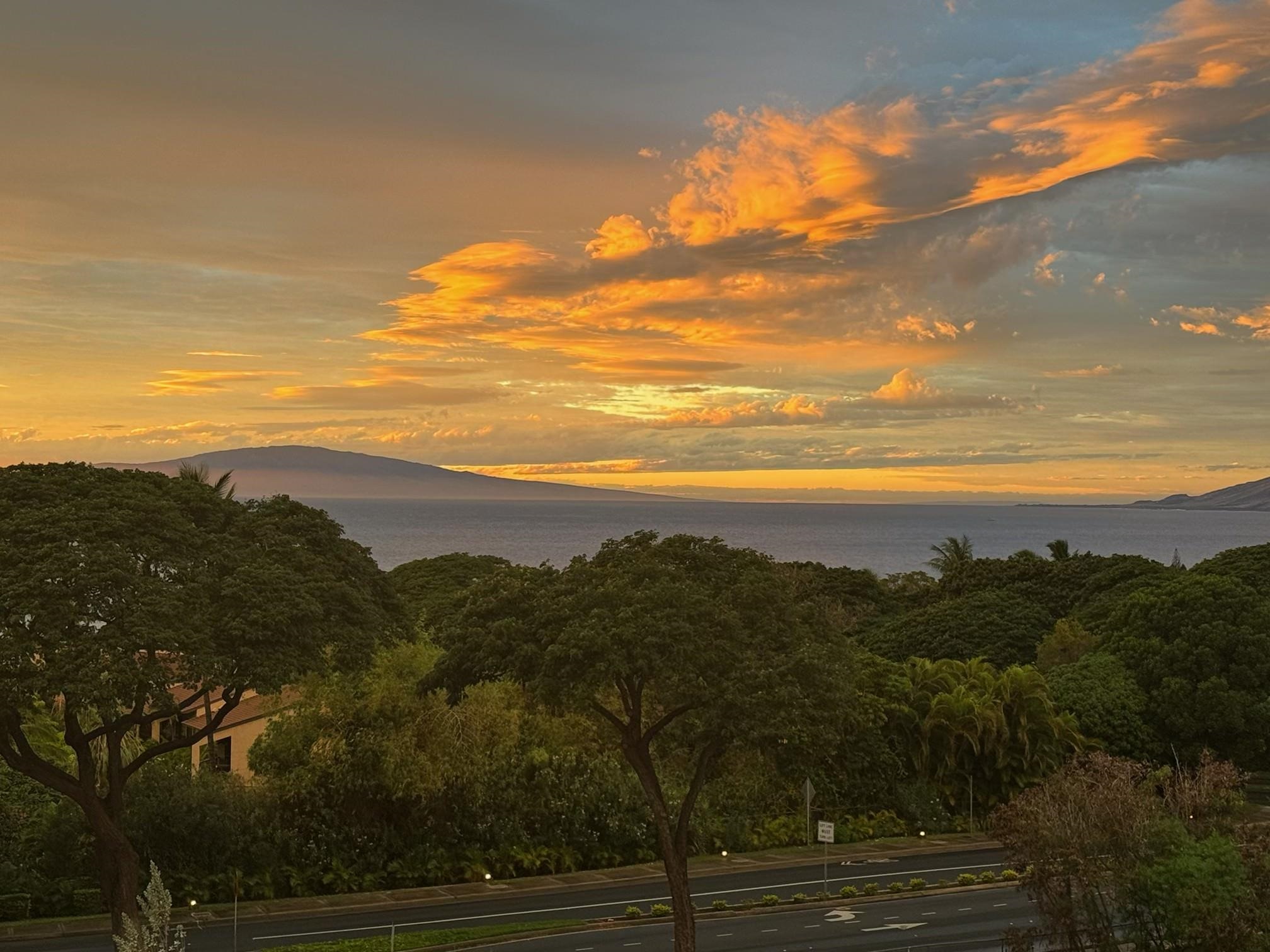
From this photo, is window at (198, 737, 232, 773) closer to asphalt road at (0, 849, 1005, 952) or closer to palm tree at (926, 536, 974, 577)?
asphalt road at (0, 849, 1005, 952)

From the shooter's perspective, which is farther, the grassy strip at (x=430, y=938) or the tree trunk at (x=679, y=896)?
the grassy strip at (x=430, y=938)

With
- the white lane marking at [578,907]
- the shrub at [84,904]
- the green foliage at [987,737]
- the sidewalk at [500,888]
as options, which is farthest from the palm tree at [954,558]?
the shrub at [84,904]

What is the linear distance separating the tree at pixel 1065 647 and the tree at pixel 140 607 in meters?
43.7

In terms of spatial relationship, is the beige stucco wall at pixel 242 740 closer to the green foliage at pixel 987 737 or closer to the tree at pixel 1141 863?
the green foliage at pixel 987 737

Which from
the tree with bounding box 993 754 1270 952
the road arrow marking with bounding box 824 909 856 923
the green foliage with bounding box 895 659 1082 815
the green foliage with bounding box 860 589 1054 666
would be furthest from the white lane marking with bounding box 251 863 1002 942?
the green foliage with bounding box 860 589 1054 666

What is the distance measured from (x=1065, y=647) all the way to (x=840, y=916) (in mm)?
35483

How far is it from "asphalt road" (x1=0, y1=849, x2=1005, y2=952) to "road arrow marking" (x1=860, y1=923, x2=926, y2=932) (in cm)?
20

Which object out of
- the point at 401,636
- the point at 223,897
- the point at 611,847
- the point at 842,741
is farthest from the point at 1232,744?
the point at 223,897

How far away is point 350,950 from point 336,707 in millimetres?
9456

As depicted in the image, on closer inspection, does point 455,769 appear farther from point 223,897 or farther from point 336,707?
point 223,897

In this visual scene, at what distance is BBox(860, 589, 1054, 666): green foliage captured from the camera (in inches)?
2970

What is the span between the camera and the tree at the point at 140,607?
27.1 meters

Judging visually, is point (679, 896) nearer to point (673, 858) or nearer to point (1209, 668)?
point (673, 858)

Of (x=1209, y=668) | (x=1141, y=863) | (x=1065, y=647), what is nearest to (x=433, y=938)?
(x=1141, y=863)
